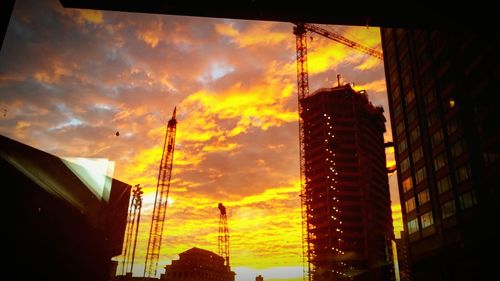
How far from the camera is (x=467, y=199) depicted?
45.5m

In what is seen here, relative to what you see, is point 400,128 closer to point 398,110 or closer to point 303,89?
point 398,110

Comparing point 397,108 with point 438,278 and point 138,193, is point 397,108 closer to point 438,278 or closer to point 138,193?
point 438,278

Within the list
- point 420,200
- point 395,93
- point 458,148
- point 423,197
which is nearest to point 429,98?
point 458,148

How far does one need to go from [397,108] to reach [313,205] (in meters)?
78.1

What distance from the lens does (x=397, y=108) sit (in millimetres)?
64750

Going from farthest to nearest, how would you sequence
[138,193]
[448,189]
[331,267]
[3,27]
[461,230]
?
[331,267] < [138,193] < [448,189] < [461,230] < [3,27]

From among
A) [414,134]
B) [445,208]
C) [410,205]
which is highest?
[414,134]

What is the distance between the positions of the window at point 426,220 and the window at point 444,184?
4.49 m

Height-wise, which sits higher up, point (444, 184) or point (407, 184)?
point (407, 184)

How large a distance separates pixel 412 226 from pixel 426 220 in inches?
151

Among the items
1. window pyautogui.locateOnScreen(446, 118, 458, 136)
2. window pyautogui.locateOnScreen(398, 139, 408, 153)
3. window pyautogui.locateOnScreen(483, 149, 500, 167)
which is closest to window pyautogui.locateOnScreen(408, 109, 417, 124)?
window pyautogui.locateOnScreen(398, 139, 408, 153)

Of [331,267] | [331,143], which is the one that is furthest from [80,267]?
[331,143]

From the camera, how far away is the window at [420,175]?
5566cm

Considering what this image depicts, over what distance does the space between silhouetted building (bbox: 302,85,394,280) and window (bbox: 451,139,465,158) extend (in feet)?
244
